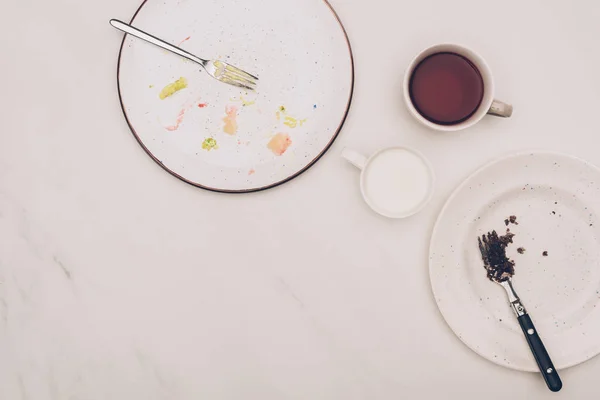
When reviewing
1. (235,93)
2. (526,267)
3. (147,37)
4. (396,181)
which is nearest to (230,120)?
(235,93)

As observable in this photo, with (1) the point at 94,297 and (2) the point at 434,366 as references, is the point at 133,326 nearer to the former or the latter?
(1) the point at 94,297

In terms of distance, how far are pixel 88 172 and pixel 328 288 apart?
478 millimetres

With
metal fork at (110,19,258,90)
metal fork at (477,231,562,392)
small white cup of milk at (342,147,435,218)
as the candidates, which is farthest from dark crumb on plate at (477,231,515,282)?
metal fork at (110,19,258,90)

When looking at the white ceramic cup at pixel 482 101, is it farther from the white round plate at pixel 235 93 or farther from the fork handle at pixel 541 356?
the fork handle at pixel 541 356

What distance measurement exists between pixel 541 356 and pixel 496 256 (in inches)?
6.8

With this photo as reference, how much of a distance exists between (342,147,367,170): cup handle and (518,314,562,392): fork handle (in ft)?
1.19

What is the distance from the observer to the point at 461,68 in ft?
2.60

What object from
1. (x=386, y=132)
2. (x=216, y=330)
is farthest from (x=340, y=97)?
(x=216, y=330)

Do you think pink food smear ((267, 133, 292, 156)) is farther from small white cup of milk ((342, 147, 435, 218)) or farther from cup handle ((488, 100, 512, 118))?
cup handle ((488, 100, 512, 118))

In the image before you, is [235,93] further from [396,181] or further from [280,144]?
[396,181]

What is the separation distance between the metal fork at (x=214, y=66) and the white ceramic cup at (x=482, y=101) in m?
0.26

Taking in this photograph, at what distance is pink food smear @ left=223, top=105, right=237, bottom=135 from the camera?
0.83 m

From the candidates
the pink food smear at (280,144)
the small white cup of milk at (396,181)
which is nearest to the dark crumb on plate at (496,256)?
the small white cup of milk at (396,181)

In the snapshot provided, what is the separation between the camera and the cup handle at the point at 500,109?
77 cm
